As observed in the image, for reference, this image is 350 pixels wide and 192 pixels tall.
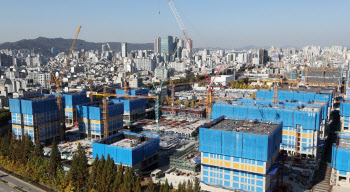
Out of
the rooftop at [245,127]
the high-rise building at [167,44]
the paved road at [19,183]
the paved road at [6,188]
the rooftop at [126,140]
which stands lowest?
the paved road at [6,188]

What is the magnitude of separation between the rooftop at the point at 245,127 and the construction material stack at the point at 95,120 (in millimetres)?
9658

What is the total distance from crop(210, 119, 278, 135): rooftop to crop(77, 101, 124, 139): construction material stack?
31.7 ft

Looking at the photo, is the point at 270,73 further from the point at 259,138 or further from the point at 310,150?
the point at 259,138

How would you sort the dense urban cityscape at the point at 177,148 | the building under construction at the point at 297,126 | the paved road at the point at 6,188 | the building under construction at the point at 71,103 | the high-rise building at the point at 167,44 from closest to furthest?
the dense urban cityscape at the point at 177,148 → the paved road at the point at 6,188 → the building under construction at the point at 297,126 → the building under construction at the point at 71,103 → the high-rise building at the point at 167,44

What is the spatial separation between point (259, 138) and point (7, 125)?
20.9m

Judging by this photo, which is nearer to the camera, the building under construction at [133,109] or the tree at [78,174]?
the tree at [78,174]

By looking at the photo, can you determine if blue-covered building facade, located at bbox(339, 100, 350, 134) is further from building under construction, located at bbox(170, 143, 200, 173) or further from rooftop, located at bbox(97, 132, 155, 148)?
rooftop, located at bbox(97, 132, 155, 148)

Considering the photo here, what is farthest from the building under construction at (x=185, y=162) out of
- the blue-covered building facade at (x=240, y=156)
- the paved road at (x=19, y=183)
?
the paved road at (x=19, y=183)

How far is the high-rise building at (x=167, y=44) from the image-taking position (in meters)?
109

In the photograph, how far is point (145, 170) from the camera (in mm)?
16172

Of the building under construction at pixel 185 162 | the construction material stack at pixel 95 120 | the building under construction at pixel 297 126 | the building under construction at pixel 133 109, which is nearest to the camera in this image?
the building under construction at pixel 185 162

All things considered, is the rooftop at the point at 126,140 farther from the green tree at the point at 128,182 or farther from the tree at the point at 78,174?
the green tree at the point at 128,182

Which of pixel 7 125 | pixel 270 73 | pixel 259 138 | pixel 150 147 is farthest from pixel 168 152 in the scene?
pixel 270 73

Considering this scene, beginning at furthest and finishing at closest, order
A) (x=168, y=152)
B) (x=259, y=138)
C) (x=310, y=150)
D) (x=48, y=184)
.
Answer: (x=168, y=152) → (x=310, y=150) → (x=48, y=184) → (x=259, y=138)
